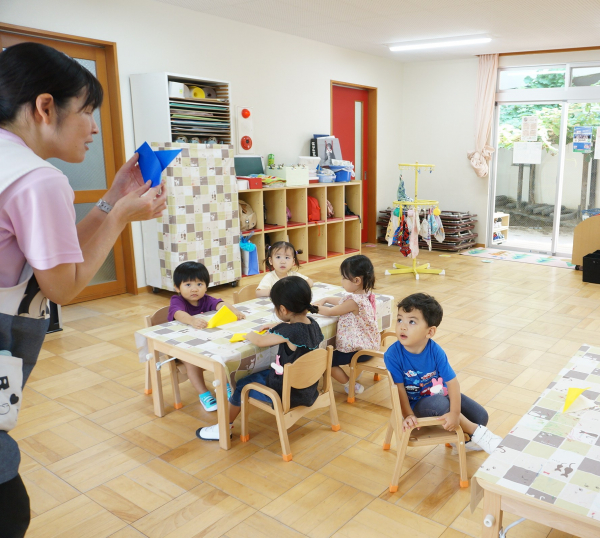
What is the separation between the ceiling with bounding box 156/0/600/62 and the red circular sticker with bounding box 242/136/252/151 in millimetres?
1175

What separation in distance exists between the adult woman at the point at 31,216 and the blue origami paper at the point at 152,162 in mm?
227

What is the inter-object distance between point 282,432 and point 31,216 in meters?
1.70

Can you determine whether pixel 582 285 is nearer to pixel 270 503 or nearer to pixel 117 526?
pixel 270 503

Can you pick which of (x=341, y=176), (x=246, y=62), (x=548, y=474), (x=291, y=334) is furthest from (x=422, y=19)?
(x=548, y=474)

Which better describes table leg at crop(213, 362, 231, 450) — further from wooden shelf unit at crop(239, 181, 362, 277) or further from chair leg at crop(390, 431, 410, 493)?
wooden shelf unit at crop(239, 181, 362, 277)

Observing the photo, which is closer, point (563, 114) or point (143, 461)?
point (143, 461)

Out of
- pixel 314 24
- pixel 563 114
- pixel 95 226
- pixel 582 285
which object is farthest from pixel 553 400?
pixel 563 114

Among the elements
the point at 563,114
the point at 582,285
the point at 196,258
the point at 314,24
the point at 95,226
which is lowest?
the point at 582,285

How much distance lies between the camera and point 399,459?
2.11 m

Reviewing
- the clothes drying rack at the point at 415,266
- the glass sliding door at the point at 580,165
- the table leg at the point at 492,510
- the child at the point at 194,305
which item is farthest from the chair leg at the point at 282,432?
the glass sliding door at the point at 580,165

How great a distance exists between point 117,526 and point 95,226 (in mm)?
1283

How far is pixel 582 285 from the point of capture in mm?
5551

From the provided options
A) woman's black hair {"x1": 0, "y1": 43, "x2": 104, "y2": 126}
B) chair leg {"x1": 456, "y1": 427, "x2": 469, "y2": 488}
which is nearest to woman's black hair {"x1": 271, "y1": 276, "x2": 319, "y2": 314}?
chair leg {"x1": 456, "y1": 427, "x2": 469, "y2": 488}

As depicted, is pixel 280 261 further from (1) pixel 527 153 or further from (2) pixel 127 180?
(1) pixel 527 153
